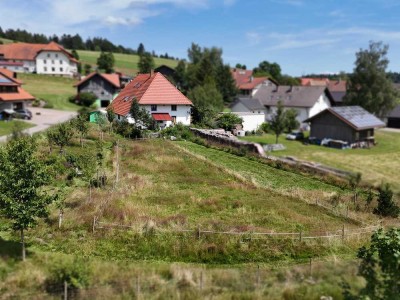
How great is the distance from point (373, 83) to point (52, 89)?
7491cm

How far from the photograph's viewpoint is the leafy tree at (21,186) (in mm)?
18484

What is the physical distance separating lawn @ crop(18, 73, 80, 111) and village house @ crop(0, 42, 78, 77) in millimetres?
12176

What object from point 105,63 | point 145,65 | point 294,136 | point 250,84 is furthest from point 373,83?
point 105,63

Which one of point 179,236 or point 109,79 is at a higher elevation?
point 109,79

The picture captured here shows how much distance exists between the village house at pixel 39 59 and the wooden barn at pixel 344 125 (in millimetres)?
84670

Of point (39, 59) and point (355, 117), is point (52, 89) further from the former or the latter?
point (355, 117)

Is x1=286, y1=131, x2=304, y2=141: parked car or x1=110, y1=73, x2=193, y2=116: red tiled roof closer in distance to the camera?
x1=110, y1=73, x2=193, y2=116: red tiled roof

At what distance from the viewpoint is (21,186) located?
18844 mm

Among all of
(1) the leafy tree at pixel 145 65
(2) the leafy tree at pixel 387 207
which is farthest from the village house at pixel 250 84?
(2) the leafy tree at pixel 387 207

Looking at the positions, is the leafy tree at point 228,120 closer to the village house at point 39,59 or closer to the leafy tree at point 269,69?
the village house at point 39,59

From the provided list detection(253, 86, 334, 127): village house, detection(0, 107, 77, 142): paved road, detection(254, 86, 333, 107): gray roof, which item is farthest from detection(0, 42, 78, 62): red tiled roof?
detection(253, 86, 334, 127): village house

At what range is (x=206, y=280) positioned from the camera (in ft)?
48.4

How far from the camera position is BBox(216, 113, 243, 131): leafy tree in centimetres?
2516

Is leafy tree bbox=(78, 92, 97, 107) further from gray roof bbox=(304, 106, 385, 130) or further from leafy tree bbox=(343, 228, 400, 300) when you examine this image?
leafy tree bbox=(343, 228, 400, 300)
